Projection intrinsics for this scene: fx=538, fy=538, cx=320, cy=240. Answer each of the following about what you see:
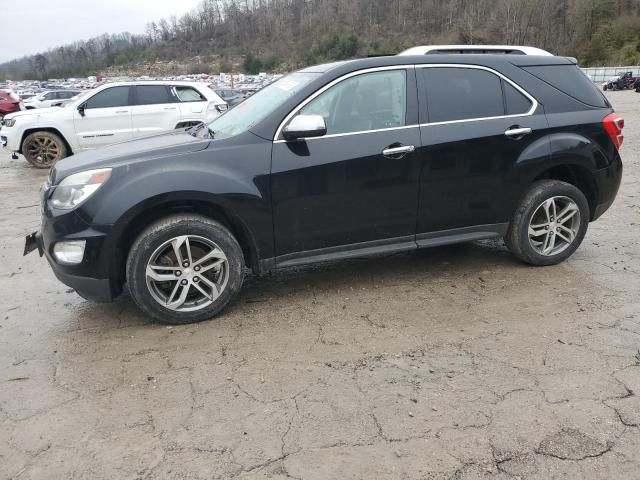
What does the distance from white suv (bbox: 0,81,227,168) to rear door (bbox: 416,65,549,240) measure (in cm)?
731

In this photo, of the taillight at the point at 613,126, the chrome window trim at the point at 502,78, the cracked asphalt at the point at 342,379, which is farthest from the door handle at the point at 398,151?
the taillight at the point at 613,126

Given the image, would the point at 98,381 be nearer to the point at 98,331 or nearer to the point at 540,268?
the point at 98,331

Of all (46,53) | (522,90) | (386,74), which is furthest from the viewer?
(46,53)

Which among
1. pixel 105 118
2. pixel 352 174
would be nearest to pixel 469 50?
pixel 352 174

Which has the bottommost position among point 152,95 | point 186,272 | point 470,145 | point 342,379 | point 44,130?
point 342,379

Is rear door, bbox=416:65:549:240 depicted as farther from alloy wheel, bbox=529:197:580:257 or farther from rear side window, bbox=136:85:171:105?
rear side window, bbox=136:85:171:105

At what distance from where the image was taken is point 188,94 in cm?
1110

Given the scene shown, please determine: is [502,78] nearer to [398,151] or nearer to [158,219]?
[398,151]

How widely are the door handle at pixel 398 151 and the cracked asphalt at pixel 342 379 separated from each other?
107cm

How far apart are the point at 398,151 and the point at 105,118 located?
331 inches

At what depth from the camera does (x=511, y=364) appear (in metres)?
3.15

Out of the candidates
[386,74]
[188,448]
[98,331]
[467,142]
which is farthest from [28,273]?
[467,142]

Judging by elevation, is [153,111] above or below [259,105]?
below

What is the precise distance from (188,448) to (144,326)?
56.4 inches
